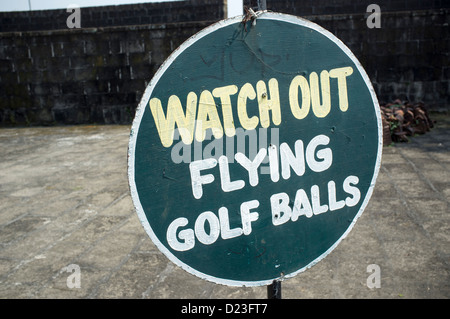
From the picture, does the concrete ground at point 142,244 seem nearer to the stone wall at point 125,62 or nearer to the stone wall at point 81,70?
the stone wall at point 125,62

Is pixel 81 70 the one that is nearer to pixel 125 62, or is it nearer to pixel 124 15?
pixel 125 62

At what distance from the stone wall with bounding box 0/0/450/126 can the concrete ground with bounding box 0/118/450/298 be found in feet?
10.7

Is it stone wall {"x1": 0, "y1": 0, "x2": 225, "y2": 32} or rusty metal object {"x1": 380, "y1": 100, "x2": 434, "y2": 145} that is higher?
stone wall {"x1": 0, "y1": 0, "x2": 225, "y2": 32}

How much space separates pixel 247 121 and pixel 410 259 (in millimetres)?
1993

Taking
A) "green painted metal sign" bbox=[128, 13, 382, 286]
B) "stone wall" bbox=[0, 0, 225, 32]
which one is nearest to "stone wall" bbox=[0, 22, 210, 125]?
"stone wall" bbox=[0, 0, 225, 32]

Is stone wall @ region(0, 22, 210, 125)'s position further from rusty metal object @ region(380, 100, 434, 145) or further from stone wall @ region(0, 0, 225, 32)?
rusty metal object @ region(380, 100, 434, 145)

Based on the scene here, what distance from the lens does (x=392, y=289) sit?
7.50ft

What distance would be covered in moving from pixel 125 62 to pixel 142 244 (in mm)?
6053

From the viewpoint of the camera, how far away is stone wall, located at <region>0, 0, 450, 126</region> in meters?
7.76

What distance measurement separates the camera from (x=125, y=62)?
8.25 m

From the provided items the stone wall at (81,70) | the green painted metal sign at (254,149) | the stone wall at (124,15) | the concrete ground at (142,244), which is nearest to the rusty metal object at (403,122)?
the concrete ground at (142,244)

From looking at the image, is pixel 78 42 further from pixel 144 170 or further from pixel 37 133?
pixel 144 170

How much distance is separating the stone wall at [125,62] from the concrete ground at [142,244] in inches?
128

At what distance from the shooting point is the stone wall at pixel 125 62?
25.5 feet
